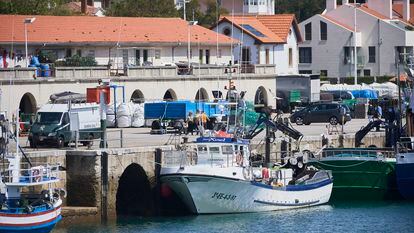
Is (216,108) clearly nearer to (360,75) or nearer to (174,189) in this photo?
(174,189)

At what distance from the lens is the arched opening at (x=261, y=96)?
90.9 m

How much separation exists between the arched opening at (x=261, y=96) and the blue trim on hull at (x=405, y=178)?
28.3m

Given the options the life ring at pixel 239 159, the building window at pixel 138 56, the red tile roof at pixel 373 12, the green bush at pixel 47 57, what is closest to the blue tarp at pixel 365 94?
the building window at pixel 138 56

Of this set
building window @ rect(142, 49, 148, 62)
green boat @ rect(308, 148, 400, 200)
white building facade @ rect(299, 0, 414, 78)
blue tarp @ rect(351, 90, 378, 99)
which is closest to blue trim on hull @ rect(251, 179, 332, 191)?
green boat @ rect(308, 148, 400, 200)

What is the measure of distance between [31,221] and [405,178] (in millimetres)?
19347

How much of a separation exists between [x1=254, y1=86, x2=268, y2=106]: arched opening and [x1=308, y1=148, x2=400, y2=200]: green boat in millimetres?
26461

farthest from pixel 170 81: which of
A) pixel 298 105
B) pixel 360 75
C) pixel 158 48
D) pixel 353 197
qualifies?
pixel 360 75

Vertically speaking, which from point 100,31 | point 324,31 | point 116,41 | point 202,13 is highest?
point 202,13

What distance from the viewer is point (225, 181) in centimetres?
5747

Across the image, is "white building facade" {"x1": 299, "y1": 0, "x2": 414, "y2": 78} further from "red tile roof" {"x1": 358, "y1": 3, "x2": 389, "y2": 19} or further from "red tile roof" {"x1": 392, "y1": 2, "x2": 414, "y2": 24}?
"red tile roof" {"x1": 392, "y1": 2, "x2": 414, "y2": 24}

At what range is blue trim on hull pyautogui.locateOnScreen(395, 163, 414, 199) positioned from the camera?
62.5m

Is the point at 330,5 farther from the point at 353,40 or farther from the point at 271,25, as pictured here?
the point at 271,25

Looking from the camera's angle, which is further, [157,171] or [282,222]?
[157,171]

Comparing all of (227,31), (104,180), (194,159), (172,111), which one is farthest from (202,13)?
(104,180)
